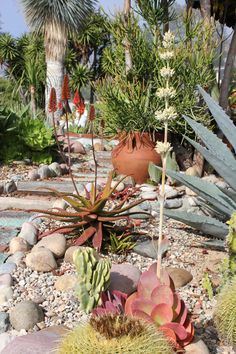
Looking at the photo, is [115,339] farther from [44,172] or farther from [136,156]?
[44,172]

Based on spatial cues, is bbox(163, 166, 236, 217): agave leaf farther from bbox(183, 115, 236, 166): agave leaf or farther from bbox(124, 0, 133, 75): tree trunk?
bbox(124, 0, 133, 75): tree trunk

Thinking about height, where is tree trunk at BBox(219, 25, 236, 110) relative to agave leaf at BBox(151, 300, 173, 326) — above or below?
above

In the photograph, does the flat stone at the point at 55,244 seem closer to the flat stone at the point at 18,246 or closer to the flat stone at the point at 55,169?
the flat stone at the point at 18,246

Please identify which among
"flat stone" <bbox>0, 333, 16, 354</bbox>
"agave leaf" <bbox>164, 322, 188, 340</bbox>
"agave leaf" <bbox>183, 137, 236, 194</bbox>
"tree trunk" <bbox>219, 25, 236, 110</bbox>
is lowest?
"flat stone" <bbox>0, 333, 16, 354</bbox>

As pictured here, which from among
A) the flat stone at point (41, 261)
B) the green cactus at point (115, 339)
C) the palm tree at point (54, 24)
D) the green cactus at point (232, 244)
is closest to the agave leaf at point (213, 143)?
the green cactus at point (232, 244)

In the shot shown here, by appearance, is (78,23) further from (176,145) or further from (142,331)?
(142,331)

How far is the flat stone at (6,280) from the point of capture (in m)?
2.76

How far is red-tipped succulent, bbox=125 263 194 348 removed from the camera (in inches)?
78.1

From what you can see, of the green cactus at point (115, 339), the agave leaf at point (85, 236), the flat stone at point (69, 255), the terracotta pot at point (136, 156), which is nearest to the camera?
the green cactus at point (115, 339)

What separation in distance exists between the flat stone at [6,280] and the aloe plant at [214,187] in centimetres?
103

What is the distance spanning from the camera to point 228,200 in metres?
3.40

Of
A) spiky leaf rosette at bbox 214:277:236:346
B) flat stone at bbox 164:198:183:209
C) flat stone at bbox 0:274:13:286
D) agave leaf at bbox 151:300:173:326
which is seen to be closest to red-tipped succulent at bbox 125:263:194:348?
agave leaf at bbox 151:300:173:326

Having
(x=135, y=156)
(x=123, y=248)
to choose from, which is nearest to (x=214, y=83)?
(x=135, y=156)

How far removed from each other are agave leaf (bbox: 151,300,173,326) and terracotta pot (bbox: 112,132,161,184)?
3443mm
